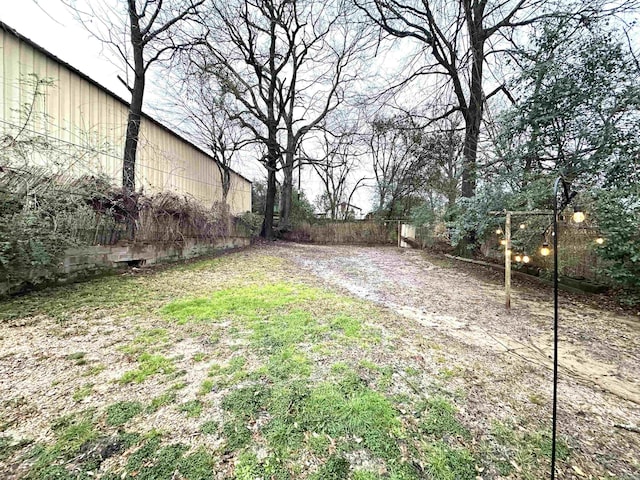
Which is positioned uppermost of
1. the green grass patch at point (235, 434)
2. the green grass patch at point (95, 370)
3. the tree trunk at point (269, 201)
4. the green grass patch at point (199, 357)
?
the tree trunk at point (269, 201)

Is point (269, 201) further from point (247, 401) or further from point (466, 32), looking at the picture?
A: point (247, 401)

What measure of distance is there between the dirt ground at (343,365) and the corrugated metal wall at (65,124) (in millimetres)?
1830

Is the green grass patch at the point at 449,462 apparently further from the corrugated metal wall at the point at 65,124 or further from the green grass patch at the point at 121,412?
the corrugated metal wall at the point at 65,124

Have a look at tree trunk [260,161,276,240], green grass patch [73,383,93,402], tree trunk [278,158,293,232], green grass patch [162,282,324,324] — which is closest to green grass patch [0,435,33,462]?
green grass patch [73,383,93,402]

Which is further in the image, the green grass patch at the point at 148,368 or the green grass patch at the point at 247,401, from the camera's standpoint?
the green grass patch at the point at 148,368

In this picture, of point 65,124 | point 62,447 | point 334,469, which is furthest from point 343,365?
point 65,124

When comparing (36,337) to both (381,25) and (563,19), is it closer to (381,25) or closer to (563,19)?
(563,19)

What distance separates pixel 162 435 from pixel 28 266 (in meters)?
3.24

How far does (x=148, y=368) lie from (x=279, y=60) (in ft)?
34.7

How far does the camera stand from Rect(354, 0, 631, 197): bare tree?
18.5 ft

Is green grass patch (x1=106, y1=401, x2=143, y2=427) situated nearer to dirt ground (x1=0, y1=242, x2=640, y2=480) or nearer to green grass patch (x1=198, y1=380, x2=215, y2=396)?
dirt ground (x1=0, y1=242, x2=640, y2=480)

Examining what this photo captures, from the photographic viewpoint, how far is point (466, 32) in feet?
20.1

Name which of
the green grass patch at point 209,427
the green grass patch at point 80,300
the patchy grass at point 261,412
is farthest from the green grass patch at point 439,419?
the green grass patch at point 80,300

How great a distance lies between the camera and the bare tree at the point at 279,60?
7.43m
